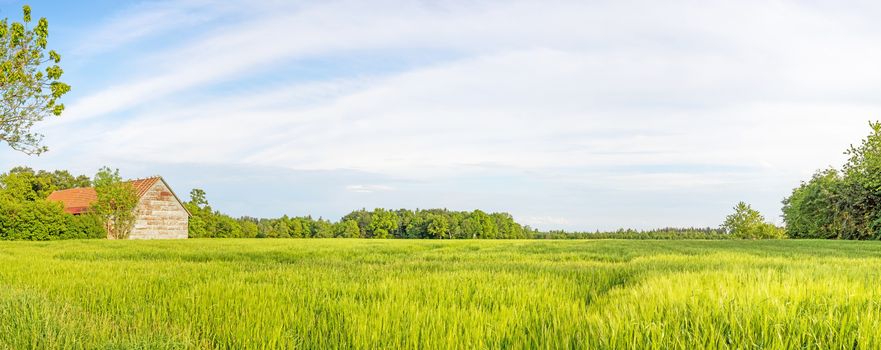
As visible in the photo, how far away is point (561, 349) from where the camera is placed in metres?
2.50

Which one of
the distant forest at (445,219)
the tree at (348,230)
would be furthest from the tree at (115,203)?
the tree at (348,230)

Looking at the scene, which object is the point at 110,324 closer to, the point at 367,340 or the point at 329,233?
the point at 367,340

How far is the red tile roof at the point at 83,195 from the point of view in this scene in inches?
2007

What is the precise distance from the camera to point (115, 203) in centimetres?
4681

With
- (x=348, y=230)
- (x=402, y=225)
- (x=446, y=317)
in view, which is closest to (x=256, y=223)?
(x=348, y=230)

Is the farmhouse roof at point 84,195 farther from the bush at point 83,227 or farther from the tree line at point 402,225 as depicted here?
the tree line at point 402,225

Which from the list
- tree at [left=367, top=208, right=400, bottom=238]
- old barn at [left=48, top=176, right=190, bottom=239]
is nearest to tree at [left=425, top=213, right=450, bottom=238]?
tree at [left=367, top=208, right=400, bottom=238]

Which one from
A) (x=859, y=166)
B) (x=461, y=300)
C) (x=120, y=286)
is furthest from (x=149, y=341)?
(x=859, y=166)

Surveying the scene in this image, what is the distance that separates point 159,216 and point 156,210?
2.14 ft

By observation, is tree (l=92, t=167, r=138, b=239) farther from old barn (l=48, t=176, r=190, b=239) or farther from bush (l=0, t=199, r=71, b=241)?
bush (l=0, t=199, r=71, b=241)

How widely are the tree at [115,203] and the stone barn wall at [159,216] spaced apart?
1.50 m

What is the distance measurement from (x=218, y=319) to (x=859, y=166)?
49384 mm

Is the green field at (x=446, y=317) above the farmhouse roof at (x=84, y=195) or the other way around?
the other way around

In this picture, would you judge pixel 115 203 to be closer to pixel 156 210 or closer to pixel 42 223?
pixel 156 210
